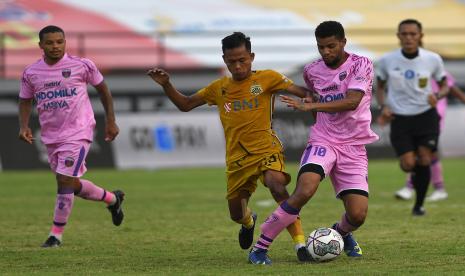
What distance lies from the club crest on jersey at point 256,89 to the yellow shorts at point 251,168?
519 mm

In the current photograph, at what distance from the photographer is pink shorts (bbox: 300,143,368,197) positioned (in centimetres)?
849

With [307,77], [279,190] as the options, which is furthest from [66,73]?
[279,190]

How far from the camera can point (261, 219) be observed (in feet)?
40.5

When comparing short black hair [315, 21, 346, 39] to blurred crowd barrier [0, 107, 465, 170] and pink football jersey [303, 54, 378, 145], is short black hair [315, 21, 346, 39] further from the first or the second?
blurred crowd barrier [0, 107, 465, 170]

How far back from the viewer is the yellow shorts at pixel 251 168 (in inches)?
338

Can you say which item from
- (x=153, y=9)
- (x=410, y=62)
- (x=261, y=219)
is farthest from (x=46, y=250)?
(x=153, y=9)

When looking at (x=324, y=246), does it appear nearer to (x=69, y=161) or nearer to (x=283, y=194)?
(x=283, y=194)

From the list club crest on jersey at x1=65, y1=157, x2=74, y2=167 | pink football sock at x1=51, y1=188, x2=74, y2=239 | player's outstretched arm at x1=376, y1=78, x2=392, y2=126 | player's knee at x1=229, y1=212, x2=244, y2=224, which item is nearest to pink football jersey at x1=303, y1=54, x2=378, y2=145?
player's knee at x1=229, y1=212, x2=244, y2=224

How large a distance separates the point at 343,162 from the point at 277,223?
0.79 meters

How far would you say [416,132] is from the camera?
41.7ft

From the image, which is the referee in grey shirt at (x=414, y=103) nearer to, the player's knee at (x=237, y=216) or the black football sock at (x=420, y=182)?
the black football sock at (x=420, y=182)

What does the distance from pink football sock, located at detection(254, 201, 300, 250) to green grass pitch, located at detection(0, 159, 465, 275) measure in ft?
0.69

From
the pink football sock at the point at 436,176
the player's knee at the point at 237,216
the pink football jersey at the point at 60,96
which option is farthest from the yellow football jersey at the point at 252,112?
the pink football sock at the point at 436,176

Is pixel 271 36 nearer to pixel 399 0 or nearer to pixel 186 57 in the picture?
pixel 186 57
